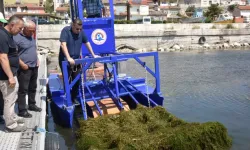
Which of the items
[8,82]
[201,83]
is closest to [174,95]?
[201,83]

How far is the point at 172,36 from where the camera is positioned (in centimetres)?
3819

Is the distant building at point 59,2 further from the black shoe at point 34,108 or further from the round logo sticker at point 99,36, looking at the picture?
the black shoe at point 34,108

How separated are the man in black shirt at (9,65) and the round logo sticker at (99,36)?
3859 millimetres

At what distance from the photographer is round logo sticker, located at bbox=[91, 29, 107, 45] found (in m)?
9.24

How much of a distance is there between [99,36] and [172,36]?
29.8 meters

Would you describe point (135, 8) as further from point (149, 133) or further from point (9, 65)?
point (9, 65)

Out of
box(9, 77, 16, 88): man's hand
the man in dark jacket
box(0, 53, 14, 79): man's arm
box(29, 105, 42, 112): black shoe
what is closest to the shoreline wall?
box(29, 105, 42, 112): black shoe

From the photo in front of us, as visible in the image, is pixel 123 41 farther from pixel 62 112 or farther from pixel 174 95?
pixel 62 112

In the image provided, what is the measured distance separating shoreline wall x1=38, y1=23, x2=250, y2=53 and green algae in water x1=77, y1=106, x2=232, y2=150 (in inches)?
1113

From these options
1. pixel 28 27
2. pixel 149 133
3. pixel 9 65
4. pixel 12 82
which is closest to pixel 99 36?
pixel 28 27

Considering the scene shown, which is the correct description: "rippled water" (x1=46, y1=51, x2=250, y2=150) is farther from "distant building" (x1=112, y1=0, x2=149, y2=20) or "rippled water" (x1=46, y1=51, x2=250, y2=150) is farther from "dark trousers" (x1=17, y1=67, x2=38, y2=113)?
"distant building" (x1=112, y1=0, x2=149, y2=20)

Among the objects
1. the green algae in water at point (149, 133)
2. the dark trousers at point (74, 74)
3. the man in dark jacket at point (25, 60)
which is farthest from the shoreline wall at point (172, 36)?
the green algae in water at point (149, 133)

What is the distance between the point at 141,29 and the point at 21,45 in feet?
100

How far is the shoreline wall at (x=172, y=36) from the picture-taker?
118 feet
